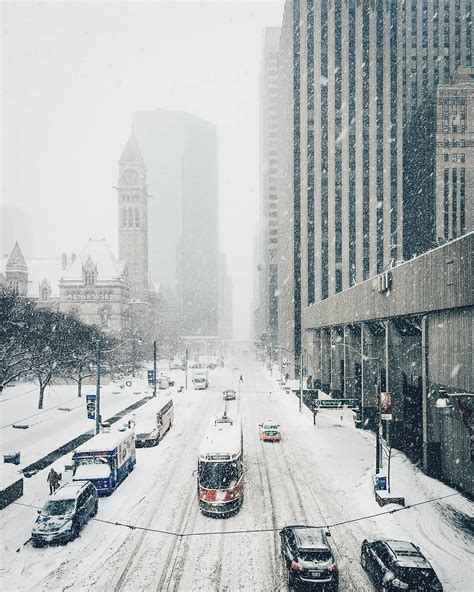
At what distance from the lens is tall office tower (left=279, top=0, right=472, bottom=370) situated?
3804 inches

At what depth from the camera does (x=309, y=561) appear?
13.9 metres

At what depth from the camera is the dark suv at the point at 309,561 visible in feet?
44.7

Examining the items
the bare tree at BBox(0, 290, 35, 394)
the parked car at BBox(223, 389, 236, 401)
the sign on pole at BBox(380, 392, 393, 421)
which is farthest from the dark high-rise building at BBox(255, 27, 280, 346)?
the sign on pole at BBox(380, 392, 393, 421)

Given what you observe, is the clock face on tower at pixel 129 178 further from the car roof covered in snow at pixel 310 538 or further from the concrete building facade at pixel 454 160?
the car roof covered in snow at pixel 310 538

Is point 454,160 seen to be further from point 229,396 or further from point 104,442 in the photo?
point 104,442

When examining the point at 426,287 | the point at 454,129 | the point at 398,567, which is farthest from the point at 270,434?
the point at 454,129

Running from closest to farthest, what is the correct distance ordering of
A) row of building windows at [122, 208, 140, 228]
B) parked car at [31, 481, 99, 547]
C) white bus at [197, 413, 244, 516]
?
parked car at [31, 481, 99, 547], white bus at [197, 413, 244, 516], row of building windows at [122, 208, 140, 228]

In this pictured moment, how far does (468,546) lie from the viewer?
55.3 ft

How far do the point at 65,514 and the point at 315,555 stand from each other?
29.3 ft

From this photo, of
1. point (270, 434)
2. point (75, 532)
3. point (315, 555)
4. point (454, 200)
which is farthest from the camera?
point (454, 200)

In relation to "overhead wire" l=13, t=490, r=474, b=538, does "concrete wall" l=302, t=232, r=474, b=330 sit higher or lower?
higher

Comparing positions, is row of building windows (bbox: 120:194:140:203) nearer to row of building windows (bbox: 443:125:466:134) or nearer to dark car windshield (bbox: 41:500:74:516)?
row of building windows (bbox: 443:125:466:134)

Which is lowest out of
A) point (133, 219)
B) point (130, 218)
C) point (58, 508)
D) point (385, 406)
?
point (58, 508)

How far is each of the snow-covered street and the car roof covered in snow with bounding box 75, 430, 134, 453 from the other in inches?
83.9
